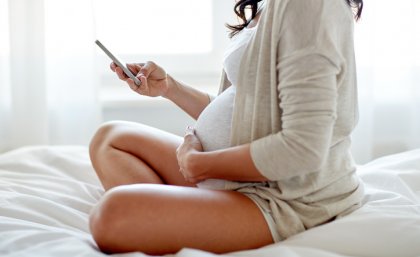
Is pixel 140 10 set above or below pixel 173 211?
above

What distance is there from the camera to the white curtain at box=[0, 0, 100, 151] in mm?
2127

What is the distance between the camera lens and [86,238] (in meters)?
1.20

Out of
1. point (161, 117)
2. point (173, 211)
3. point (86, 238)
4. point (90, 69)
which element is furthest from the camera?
point (161, 117)

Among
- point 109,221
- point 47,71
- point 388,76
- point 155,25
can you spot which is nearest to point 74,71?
point 47,71

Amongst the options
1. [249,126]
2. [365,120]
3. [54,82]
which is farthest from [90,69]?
[249,126]

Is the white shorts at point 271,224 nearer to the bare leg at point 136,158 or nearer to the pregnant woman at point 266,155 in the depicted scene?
the pregnant woman at point 266,155

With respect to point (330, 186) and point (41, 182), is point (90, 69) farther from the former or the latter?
point (330, 186)

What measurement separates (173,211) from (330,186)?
313 mm

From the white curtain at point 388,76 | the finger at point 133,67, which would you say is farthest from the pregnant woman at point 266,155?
the white curtain at point 388,76

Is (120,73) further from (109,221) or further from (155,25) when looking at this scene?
(155,25)

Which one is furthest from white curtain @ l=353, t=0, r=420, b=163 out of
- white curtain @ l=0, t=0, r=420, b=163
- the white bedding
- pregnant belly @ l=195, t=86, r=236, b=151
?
pregnant belly @ l=195, t=86, r=236, b=151

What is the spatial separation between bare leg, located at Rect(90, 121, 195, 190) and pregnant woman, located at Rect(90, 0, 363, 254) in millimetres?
179

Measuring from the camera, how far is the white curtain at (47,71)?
213 centimetres

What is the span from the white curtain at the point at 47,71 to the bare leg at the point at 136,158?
0.66 metres
